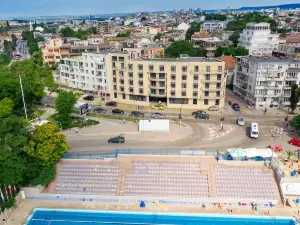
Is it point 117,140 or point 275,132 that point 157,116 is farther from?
point 275,132

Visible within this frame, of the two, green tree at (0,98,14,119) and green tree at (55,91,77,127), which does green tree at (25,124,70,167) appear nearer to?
green tree at (55,91,77,127)

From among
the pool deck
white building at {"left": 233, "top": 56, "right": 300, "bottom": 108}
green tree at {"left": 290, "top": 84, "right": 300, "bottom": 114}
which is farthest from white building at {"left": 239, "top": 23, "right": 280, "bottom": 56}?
the pool deck

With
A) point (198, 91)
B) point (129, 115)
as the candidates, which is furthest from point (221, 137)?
point (129, 115)

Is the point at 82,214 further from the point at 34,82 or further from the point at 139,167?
the point at 34,82

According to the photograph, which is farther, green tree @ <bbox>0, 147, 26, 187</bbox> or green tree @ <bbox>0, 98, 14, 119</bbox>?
green tree @ <bbox>0, 98, 14, 119</bbox>

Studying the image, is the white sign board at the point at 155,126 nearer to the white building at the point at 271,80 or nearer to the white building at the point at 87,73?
the white building at the point at 271,80

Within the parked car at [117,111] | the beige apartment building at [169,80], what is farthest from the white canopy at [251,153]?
the parked car at [117,111]

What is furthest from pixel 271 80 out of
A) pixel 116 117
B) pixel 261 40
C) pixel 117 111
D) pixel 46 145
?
pixel 261 40
